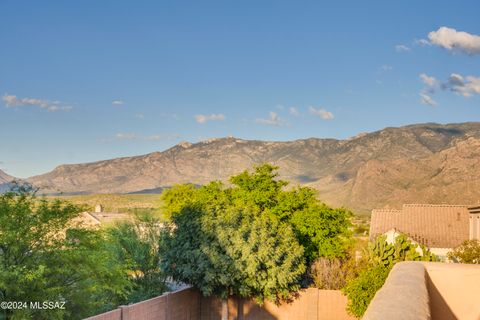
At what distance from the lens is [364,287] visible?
2655cm

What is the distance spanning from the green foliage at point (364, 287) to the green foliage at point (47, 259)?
Answer: 11.0 m

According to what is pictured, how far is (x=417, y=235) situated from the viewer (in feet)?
186

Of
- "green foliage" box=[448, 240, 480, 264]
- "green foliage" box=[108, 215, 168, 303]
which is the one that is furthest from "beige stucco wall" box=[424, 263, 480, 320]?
"green foliage" box=[448, 240, 480, 264]

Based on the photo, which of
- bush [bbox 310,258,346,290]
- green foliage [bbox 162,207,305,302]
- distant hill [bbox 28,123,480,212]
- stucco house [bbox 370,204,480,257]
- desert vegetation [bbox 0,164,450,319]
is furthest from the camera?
distant hill [bbox 28,123,480,212]

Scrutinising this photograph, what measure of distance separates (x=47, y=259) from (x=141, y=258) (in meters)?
11.0

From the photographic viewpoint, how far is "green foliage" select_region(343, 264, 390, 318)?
2583 cm

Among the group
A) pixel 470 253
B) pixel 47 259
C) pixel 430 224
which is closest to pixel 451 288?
pixel 47 259

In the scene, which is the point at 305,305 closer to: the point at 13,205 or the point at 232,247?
the point at 232,247

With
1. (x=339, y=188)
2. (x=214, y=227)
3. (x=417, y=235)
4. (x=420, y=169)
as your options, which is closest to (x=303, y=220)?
(x=214, y=227)

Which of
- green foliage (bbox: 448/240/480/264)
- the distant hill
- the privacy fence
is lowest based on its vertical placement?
the privacy fence

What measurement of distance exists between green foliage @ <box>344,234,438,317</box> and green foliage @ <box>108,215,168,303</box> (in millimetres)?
8719

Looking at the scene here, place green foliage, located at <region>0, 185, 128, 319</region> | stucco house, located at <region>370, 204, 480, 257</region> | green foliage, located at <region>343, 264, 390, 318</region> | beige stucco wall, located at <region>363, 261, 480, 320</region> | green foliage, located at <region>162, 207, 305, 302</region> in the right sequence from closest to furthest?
beige stucco wall, located at <region>363, 261, 480, 320</region>
green foliage, located at <region>0, 185, 128, 319</region>
green foliage, located at <region>343, 264, 390, 318</region>
green foliage, located at <region>162, 207, 305, 302</region>
stucco house, located at <region>370, 204, 480, 257</region>

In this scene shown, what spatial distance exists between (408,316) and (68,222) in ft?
57.8

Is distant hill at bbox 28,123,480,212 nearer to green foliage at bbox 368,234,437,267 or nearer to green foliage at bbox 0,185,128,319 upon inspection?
green foliage at bbox 368,234,437,267
